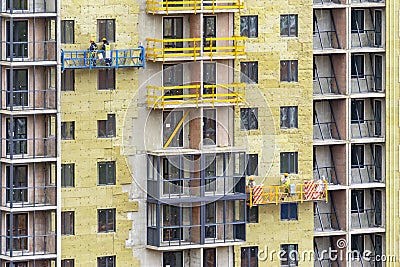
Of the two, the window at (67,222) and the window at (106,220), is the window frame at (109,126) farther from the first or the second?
the window at (67,222)

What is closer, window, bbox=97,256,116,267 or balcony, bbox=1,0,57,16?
balcony, bbox=1,0,57,16

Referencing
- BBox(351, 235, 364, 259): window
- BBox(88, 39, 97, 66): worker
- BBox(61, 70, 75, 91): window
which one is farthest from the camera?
BBox(351, 235, 364, 259): window

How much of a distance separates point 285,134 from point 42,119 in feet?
47.9

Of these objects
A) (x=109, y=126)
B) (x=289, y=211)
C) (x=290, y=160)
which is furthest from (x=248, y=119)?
(x=109, y=126)

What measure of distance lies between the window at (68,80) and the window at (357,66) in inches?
662

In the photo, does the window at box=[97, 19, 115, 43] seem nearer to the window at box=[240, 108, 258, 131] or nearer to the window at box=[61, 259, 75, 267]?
the window at box=[240, 108, 258, 131]

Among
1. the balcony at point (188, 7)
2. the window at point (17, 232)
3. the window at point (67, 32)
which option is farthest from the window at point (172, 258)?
the balcony at point (188, 7)

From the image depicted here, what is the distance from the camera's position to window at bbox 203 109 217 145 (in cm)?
12731

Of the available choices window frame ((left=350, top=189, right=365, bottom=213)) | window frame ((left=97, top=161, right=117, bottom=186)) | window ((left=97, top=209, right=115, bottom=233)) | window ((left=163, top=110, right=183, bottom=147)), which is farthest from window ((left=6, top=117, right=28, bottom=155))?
window frame ((left=350, top=189, right=365, bottom=213))

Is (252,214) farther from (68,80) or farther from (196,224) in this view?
(68,80)

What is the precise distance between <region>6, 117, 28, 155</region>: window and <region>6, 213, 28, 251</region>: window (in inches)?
136

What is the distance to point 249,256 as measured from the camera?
426ft

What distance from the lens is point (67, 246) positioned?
4914 inches

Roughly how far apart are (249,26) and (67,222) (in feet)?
48.6
